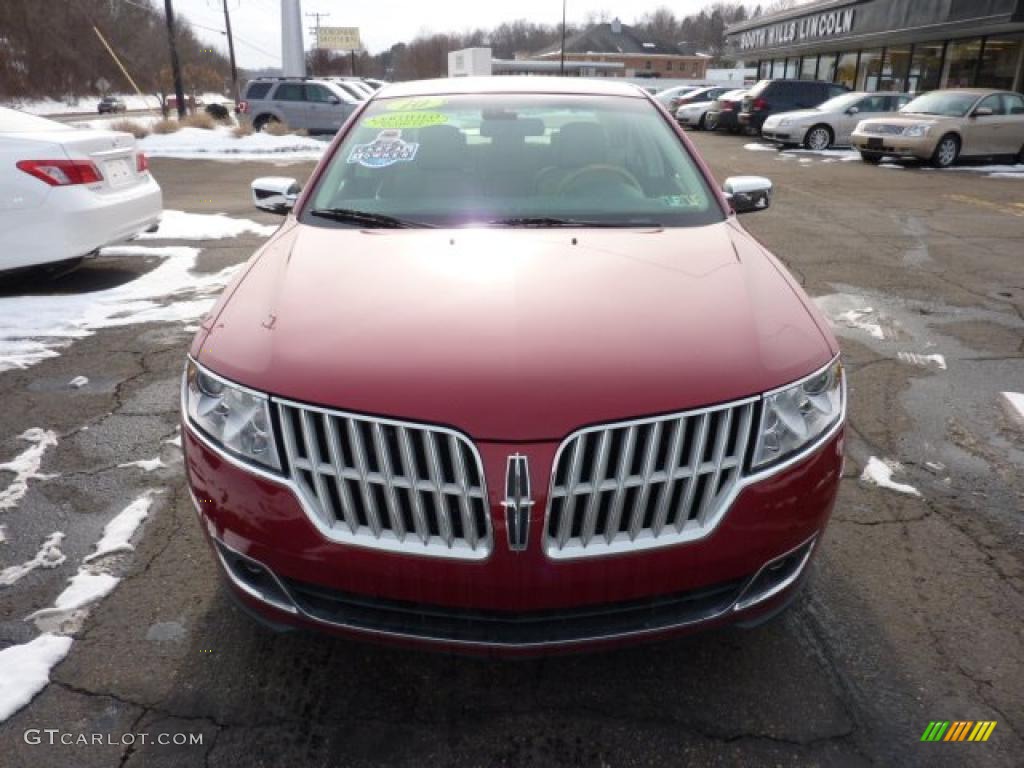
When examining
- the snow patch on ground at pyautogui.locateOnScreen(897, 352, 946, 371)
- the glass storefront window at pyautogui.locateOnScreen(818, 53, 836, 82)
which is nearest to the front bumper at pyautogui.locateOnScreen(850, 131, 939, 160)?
the snow patch on ground at pyautogui.locateOnScreen(897, 352, 946, 371)

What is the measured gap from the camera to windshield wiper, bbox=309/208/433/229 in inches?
108

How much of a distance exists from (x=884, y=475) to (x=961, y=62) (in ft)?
83.8

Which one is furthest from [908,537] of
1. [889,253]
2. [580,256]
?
[889,253]

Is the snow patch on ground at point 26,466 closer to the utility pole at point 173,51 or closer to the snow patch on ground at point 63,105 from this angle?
the utility pole at point 173,51

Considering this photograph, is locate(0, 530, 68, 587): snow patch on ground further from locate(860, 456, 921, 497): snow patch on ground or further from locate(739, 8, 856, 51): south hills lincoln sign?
locate(739, 8, 856, 51): south hills lincoln sign

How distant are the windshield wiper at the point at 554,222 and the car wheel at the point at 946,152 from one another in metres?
15.2

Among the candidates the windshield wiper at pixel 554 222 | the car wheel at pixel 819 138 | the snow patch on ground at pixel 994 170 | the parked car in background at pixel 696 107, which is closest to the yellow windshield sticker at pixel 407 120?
the windshield wiper at pixel 554 222

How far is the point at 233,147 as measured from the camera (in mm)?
18328

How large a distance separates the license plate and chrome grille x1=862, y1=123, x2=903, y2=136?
14.6 metres

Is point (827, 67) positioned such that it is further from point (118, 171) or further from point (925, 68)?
point (118, 171)

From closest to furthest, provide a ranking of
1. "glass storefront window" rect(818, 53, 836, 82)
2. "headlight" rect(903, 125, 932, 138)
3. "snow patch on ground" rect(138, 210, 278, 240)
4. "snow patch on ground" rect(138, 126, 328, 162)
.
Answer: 1. "snow patch on ground" rect(138, 210, 278, 240)
2. "headlight" rect(903, 125, 932, 138)
3. "snow patch on ground" rect(138, 126, 328, 162)
4. "glass storefront window" rect(818, 53, 836, 82)

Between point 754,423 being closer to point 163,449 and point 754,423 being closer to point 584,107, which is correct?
point 584,107

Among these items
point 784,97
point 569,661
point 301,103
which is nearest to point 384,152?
point 569,661

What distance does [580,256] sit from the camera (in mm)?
2414
